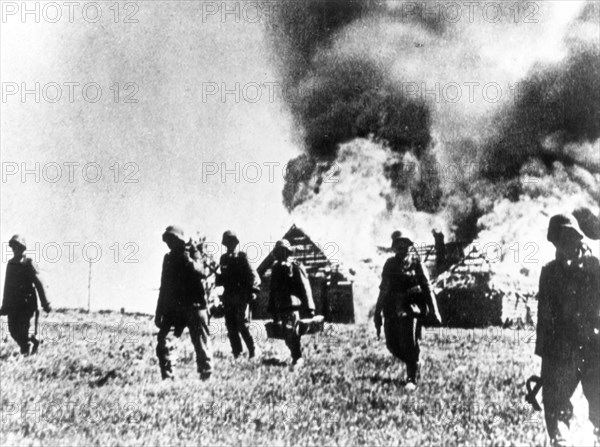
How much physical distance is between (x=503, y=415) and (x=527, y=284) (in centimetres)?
572

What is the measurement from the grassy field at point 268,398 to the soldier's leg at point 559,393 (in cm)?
20

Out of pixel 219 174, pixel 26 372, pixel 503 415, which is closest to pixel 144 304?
pixel 26 372

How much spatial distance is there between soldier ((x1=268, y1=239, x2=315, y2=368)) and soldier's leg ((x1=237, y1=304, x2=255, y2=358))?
413 millimetres

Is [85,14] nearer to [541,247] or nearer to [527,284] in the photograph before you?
[541,247]

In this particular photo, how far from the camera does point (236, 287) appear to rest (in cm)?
761

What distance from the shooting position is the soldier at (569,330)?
4.49 m

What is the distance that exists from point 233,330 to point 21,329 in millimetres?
2706

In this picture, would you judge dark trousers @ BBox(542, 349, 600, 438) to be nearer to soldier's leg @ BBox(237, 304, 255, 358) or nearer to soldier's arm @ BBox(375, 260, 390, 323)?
soldier's arm @ BBox(375, 260, 390, 323)

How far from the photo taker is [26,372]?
6.34m

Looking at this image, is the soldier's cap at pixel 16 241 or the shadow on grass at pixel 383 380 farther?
the soldier's cap at pixel 16 241
